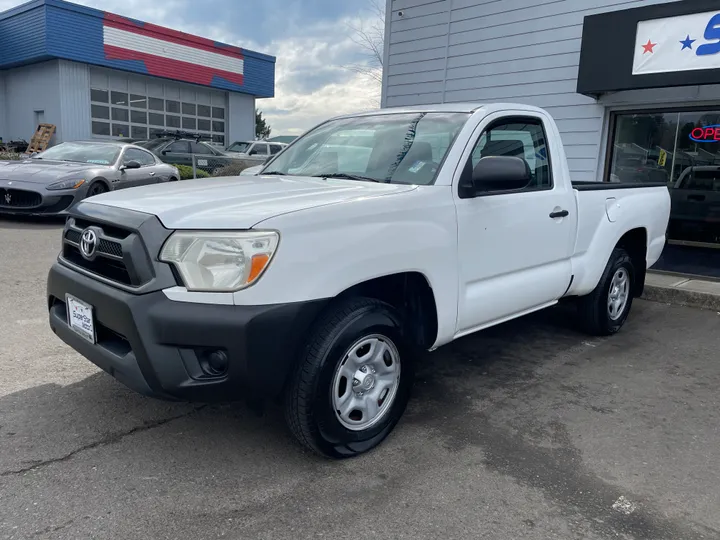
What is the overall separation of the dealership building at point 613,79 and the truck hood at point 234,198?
557 centimetres

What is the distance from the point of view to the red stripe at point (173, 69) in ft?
78.2

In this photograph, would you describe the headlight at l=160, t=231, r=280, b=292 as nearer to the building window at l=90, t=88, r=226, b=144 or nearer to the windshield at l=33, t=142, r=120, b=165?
the windshield at l=33, t=142, r=120, b=165

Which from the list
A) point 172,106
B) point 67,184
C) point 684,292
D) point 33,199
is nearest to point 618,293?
point 684,292

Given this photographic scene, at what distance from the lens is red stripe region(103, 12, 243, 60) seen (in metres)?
23.7

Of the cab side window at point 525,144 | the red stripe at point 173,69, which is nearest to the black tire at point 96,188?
the cab side window at point 525,144

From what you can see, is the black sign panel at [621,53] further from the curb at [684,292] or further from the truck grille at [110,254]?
the truck grille at [110,254]

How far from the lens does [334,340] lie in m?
2.75

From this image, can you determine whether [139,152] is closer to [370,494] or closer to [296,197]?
[296,197]

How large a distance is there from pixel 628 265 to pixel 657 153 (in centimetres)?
382

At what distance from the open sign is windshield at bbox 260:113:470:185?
5.67 metres

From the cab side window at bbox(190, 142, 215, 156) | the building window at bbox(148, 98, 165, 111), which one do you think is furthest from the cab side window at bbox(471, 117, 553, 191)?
the building window at bbox(148, 98, 165, 111)

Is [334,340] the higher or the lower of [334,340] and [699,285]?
the higher

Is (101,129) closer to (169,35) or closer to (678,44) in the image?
(169,35)

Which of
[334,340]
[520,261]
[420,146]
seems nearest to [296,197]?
[334,340]
